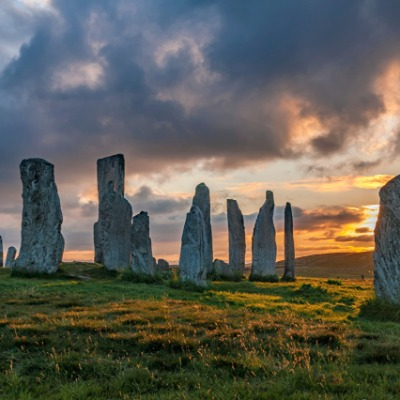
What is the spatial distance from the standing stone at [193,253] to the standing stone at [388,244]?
7761mm

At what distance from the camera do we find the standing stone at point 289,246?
33.1 metres

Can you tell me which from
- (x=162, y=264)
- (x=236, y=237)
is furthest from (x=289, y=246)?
(x=162, y=264)

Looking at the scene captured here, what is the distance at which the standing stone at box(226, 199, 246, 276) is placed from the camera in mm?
33812

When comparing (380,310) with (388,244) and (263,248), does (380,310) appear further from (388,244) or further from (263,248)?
(263,248)

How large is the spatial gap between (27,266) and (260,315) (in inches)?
576

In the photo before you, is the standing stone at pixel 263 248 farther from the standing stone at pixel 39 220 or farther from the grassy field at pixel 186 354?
the grassy field at pixel 186 354

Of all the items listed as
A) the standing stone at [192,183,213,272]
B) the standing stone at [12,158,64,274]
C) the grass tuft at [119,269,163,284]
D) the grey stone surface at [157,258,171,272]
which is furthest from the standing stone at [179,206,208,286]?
the grey stone surface at [157,258,171,272]

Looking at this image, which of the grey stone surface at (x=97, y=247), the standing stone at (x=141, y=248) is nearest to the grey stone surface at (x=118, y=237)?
the standing stone at (x=141, y=248)

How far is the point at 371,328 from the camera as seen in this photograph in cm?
1155

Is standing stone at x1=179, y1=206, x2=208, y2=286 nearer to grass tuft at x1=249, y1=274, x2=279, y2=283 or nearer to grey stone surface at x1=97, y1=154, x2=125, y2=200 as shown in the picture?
grass tuft at x1=249, y1=274, x2=279, y2=283

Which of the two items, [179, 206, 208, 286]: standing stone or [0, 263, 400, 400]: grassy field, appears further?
[179, 206, 208, 286]: standing stone

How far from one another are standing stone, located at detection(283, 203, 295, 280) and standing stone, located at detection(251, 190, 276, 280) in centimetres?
245

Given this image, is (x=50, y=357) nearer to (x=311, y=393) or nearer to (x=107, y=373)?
(x=107, y=373)

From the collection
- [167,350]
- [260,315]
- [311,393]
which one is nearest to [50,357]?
[167,350]
